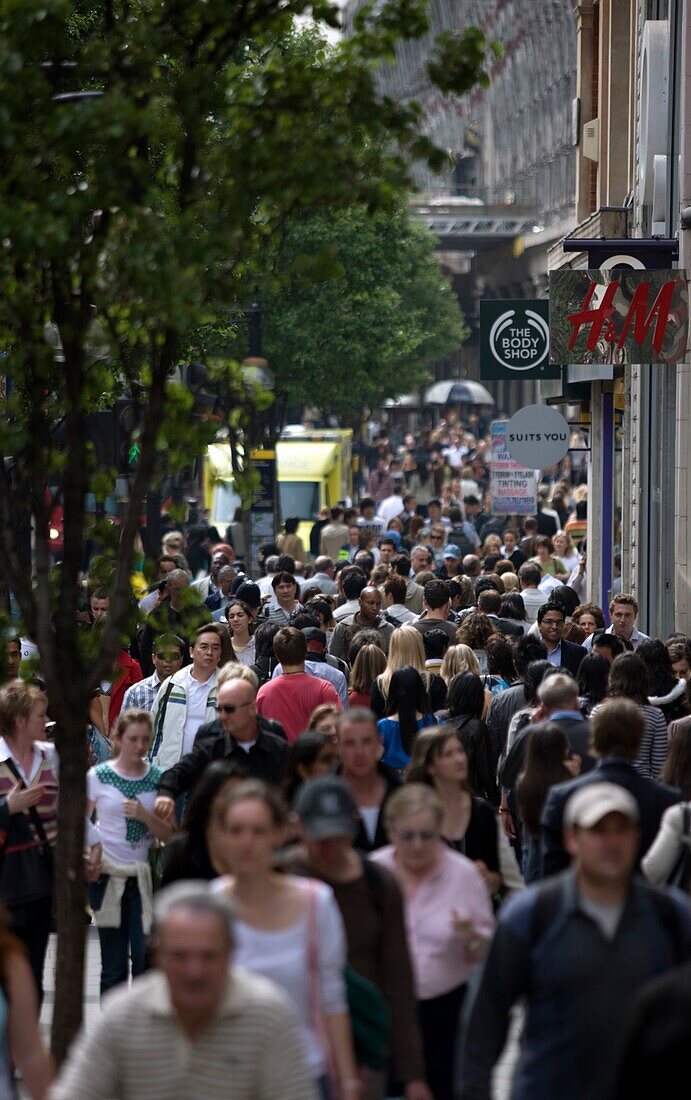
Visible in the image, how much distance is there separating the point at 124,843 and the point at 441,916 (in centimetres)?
261

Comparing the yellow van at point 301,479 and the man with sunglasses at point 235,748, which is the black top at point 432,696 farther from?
the yellow van at point 301,479

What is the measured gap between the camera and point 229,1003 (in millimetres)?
4297

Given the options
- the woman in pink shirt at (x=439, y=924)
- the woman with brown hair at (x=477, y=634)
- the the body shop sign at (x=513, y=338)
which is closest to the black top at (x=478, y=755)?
the woman with brown hair at (x=477, y=634)

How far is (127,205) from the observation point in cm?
634

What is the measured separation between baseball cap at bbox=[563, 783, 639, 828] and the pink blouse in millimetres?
1142

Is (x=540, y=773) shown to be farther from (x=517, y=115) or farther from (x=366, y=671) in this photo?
(x=517, y=115)

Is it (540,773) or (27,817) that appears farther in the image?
(27,817)

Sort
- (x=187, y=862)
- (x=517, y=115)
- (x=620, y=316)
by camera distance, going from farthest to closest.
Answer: (x=517, y=115) < (x=620, y=316) < (x=187, y=862)

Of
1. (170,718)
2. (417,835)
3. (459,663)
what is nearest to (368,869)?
(417,835)

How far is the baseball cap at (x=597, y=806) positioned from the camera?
4.86 metres

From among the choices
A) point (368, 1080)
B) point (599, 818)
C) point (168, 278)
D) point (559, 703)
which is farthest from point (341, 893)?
point (559, 703)

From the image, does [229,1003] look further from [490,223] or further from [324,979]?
[490,223]

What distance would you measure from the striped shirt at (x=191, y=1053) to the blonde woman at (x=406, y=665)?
627 centimetres

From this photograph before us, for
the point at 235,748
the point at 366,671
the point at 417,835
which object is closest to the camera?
the point at 417,835
